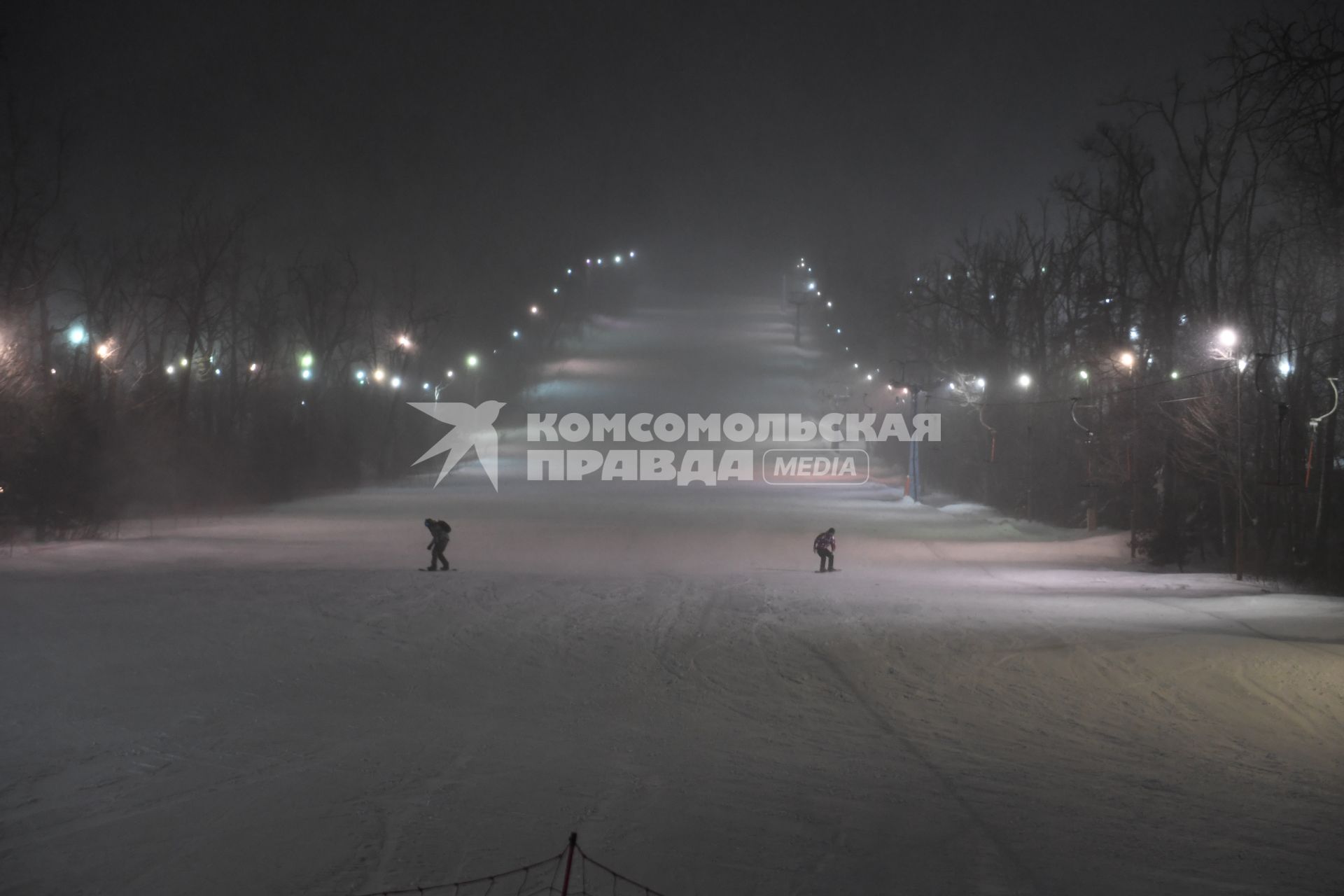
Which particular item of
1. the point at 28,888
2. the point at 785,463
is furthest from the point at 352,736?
the point at 785,463

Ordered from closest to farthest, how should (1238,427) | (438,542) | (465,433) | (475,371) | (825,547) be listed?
(1238,427), (438,542), (825,547), (465,433), (475,371)

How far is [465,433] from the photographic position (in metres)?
78.8

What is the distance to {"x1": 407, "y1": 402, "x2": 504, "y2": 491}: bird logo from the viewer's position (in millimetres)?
69375

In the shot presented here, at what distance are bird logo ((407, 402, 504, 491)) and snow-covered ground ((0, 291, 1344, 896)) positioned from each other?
45350 mm

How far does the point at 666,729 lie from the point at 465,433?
70.5 m

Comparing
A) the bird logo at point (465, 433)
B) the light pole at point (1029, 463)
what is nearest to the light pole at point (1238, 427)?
the light pole at point (1029, 463)

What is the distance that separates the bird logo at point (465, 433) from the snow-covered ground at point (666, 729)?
4535 centimetres

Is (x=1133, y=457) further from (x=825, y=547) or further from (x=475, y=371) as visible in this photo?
(x=475, y=371)

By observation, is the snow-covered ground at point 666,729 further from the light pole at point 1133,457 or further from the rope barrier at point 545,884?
the light pole at point 1133,457

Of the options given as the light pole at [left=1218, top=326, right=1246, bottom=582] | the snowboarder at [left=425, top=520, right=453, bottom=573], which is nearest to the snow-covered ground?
the snowboarder at [left=425, top=520, right=453, bottom=573]

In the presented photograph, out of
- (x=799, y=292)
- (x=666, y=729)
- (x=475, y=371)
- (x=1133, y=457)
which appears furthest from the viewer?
(x=799, y=292)

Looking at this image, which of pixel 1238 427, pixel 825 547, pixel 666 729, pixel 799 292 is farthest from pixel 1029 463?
pixel 799 292

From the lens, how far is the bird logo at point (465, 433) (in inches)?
2731

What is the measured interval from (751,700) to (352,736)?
13.8 feet
